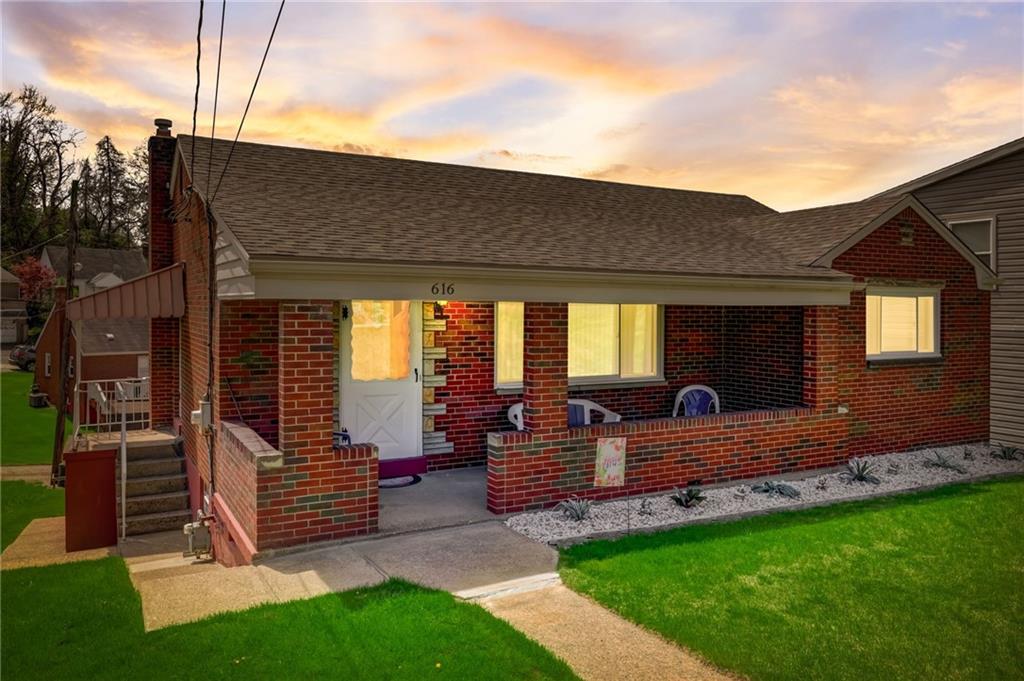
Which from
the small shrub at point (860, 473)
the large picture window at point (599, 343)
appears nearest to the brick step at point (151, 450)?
the large picture window at point (599, 343)

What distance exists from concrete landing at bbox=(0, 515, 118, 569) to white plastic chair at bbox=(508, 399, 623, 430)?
5883 mm

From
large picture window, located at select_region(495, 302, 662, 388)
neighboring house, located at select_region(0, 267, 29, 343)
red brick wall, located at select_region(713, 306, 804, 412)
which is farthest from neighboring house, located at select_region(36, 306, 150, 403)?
red brick wall, located at select_region(713, 306, 804, 412)

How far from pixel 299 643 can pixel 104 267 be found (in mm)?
49046

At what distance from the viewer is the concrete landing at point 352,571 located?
5.37m

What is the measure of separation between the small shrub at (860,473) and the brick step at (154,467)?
10.1m

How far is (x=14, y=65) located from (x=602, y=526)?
9.86 meters

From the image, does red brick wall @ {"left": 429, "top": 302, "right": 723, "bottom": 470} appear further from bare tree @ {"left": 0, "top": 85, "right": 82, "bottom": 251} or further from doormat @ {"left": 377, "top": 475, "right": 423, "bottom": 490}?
bare tree @ {"left": 0, "top": 85, "right": 82, "bottom": 251}

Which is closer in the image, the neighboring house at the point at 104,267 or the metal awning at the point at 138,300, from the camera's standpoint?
the metal awning at the point at 138,300

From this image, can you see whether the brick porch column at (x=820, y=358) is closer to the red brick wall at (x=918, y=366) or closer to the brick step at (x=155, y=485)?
the red brick wall at (x=918, y=366)

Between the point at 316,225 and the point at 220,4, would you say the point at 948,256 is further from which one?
the point at 220,4

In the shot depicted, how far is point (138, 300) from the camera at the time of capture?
1002 centimetres

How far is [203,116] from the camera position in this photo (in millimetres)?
8188

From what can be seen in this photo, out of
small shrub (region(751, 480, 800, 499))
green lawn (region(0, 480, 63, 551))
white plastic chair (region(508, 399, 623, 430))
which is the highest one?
white plastic chair (region(508, 399, 623, 430))

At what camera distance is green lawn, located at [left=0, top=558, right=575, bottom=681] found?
14.0 feet
